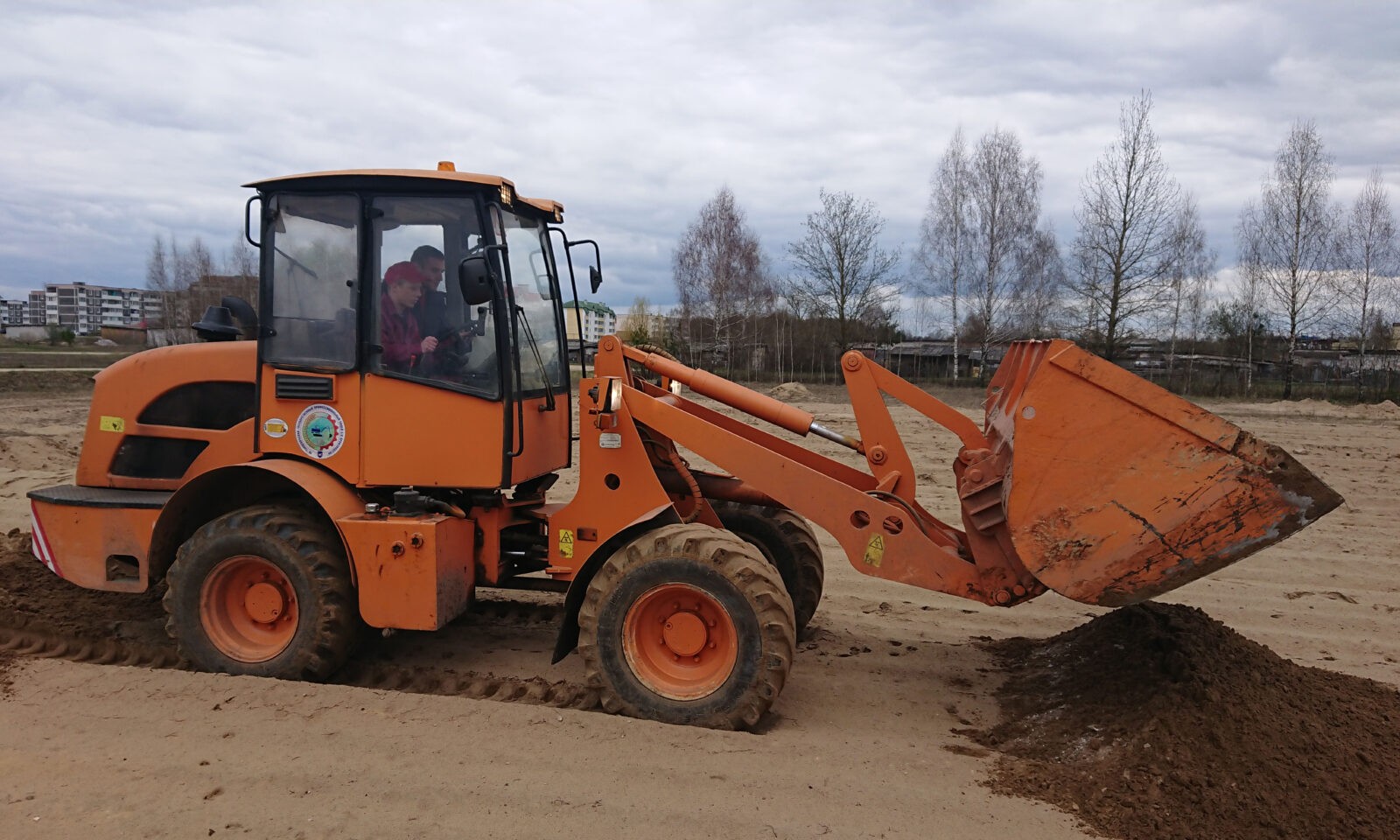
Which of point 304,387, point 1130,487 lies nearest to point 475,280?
point 304,387

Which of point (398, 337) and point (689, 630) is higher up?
point (398, 337)

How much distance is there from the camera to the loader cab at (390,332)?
16.3 ft

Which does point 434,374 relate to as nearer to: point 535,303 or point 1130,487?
point 535,303

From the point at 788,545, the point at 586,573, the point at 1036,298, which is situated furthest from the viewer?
the point at 1036,298

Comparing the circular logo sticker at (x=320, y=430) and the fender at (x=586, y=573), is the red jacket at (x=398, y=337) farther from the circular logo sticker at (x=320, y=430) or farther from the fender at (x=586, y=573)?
the fender at (x=586, y=573)

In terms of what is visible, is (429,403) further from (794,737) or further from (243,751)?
(794,737)

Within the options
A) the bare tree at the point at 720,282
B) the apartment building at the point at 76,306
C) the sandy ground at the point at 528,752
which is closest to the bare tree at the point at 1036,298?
the bare tree at the point at 720,282

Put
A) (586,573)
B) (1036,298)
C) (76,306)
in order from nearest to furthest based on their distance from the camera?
1. (586,573)
2. (1036,298)
3. (76,306)

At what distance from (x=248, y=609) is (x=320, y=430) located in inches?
44.1

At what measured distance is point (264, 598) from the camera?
5.12m

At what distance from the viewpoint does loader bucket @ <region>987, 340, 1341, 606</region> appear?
12.7 feet

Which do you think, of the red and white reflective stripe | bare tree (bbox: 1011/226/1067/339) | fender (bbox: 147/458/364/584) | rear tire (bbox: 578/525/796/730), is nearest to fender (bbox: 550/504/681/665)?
rear tire (bbox: 578/525/796/730)

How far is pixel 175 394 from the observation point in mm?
5555

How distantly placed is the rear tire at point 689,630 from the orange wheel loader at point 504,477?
14 mm
